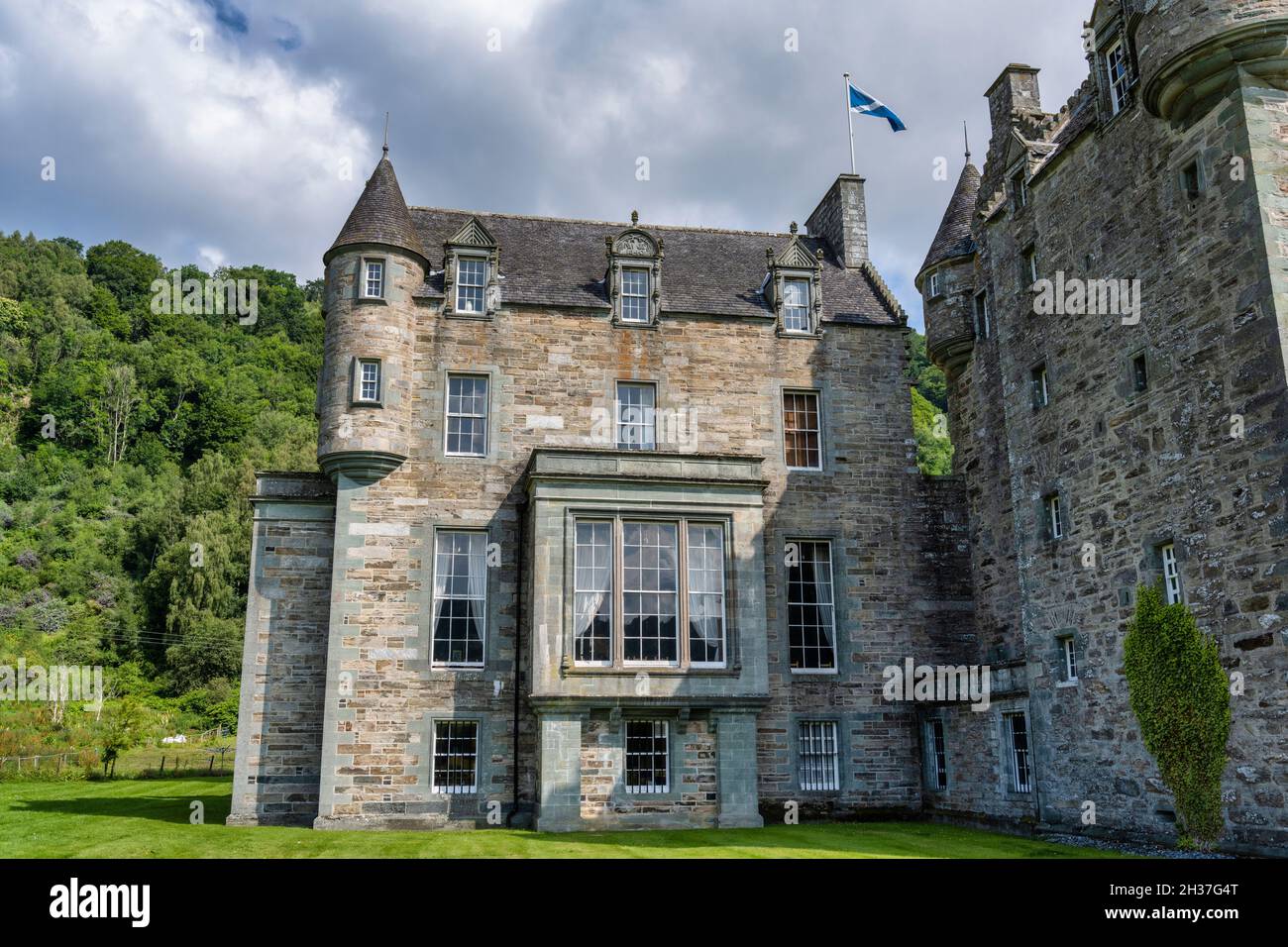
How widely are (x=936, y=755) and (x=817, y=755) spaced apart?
288 cm

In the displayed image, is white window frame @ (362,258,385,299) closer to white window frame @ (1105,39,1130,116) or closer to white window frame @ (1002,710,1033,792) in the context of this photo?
white window frame @ (1105,39,1130,116)

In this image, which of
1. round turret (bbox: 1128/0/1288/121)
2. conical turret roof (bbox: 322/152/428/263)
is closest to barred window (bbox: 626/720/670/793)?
conical turret roof (bbox: 322/152/428/263)

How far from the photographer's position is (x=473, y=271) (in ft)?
84.4

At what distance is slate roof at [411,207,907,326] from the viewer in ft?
86.4

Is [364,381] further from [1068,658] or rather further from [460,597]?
[1068,658]

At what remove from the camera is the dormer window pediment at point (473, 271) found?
83.4ft

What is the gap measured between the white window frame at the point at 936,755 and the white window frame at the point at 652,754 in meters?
6.93

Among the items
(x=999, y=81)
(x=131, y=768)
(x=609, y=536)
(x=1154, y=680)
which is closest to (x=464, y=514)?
(x=609, y=536)

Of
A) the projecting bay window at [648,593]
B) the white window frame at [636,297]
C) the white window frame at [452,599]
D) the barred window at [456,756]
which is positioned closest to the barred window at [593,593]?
the projecting bay window at [648,593]

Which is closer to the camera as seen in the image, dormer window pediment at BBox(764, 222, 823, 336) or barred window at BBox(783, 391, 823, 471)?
barred window at BBox(783, 391, 823, 471)

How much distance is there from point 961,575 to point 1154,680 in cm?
813

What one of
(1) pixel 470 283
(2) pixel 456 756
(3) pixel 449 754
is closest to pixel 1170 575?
(2) pixel 456 756

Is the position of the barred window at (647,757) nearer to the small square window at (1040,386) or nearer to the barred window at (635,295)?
the barred window at (635,295)

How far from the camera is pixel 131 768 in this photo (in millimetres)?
38750
